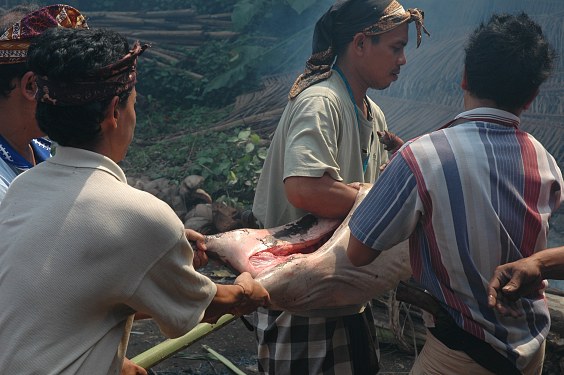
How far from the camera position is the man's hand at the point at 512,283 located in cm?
224

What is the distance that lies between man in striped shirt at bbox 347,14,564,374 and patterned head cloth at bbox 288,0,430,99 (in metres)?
0.97

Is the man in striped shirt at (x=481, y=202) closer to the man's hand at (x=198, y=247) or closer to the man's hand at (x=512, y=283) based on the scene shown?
the man's hand at (x=512, y=283)

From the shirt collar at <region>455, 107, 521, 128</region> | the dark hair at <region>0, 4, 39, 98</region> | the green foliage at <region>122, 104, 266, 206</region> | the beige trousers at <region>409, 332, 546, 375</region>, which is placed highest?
the dark hair at <region>0, 4, 39, 98</region>

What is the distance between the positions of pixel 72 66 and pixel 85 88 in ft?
0.23

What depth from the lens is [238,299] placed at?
2.50 meters

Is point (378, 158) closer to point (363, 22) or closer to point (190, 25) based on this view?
point (363, 22)

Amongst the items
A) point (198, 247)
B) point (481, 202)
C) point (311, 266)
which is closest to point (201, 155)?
point (198, 247)

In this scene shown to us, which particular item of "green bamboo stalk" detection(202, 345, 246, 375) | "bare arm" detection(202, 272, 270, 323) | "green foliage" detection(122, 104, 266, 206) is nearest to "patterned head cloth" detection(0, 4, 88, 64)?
"bare arm" detection(202, 272, 270, 323)

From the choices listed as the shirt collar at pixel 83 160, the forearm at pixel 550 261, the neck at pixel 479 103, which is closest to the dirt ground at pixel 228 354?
the forearm at pixel 550 261

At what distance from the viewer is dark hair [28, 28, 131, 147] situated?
2051mm

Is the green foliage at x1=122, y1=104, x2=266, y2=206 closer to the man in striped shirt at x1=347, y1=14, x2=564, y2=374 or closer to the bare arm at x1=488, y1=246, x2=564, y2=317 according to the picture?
the man in striped shirt at x1=347, y1=14, x2=564, y2=374

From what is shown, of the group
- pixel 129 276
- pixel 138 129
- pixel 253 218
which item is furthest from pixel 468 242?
pixel 138 129

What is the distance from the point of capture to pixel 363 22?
345 cm

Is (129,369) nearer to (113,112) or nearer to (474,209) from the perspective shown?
(113,112)
